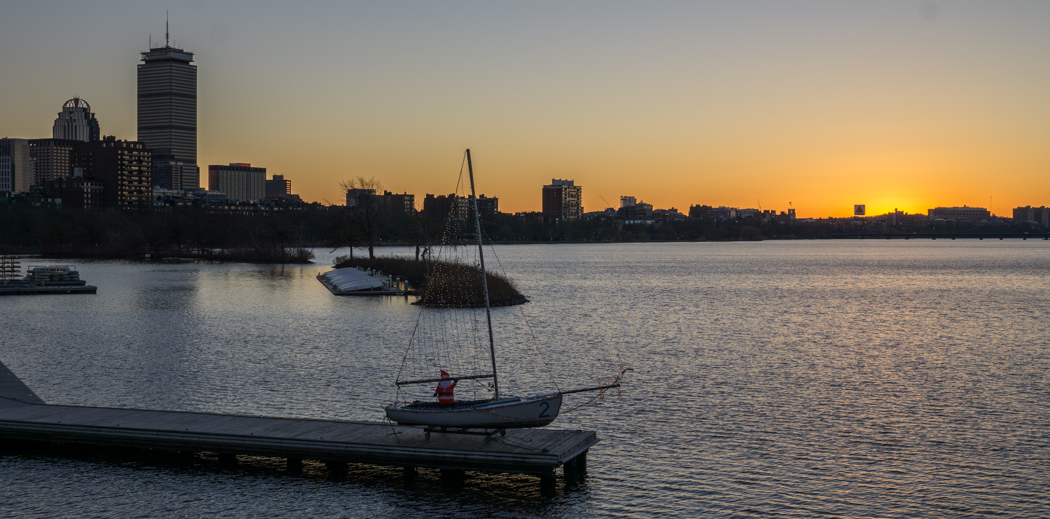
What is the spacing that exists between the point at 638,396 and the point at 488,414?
14.6 metres

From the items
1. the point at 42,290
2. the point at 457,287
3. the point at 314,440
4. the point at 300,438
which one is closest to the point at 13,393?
the point at 300,438

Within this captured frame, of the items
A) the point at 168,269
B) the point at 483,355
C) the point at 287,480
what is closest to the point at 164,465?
the point at 287,480

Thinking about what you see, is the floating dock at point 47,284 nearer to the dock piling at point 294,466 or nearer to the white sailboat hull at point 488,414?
the dock piling at point 294,466

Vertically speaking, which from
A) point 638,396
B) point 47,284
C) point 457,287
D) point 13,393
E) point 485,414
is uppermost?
point 457,287

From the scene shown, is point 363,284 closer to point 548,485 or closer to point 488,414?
point 488,414

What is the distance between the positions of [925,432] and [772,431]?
5.93 m

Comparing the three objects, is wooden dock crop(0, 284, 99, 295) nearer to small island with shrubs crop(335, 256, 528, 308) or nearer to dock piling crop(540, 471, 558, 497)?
Answer: small island with shrubs crop(335, 256, 528, 308)

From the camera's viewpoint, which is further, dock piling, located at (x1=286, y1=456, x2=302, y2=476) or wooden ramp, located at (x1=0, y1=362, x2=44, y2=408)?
wooden ramp, located at (x1=0, y1=362, x2=44, y2=408)

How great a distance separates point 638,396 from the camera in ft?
129

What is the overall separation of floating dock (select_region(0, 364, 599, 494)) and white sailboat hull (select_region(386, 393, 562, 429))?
0.58m

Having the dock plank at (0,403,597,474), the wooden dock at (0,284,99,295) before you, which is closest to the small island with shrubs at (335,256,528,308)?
the wooden dock at (0,284,99,295)

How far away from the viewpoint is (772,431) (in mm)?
32938

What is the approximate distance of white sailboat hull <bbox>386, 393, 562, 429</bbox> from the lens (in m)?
26.2

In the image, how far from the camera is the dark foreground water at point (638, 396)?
25.2 m
